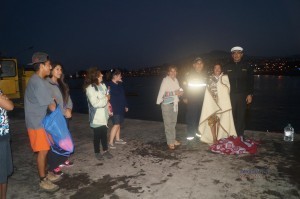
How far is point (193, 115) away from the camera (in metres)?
6.29

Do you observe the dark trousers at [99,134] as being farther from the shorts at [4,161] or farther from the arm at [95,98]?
the shorts at [4,161]

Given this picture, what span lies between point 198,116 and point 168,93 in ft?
3.81

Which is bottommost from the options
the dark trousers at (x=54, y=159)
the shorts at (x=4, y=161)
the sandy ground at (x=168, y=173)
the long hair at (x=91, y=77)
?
the sandy ground at (x=168, y=173)

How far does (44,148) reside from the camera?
370 cm

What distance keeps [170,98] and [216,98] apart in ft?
3.85

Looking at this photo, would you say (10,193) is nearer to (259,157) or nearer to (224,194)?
(224,194)

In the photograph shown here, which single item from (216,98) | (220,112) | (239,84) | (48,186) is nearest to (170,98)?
(216,98)

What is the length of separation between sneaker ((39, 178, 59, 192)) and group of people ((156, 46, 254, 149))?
2.70 meters

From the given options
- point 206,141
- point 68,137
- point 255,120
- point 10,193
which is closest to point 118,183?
point 68,137

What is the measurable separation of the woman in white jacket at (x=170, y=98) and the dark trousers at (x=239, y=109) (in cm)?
136

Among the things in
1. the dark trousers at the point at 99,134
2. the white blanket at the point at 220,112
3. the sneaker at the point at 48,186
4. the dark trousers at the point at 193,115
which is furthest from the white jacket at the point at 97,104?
the white blanket at the point at 220,112

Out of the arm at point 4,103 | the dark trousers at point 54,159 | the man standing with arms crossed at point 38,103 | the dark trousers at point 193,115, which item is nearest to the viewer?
the arm at point 4,103

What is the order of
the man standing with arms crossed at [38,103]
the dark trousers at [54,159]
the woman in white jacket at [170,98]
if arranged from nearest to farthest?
1. the man standing with arms crossed at [38,103]
2. the dark trousers at [54,159]
3. the woman in white jacket at [170,98]

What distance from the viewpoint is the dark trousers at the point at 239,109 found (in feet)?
19.6
